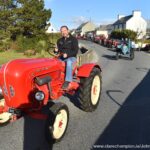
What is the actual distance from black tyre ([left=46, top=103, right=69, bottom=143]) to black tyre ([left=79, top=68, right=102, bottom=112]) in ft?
4.53

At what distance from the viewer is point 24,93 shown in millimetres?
5988

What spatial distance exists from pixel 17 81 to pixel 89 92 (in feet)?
7.54

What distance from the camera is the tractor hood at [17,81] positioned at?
5855mm

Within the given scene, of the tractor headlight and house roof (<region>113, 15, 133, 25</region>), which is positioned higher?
the tractor headlight

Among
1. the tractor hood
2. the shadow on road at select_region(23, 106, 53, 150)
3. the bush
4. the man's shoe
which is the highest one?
the tractor hood

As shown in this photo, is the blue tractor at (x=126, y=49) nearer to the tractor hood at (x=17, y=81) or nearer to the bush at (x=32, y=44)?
the bush at (x=32, y=44)

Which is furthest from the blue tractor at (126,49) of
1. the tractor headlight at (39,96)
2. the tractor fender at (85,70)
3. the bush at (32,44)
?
the tractor headlight at (39,96)

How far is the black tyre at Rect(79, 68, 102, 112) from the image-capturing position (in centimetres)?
759

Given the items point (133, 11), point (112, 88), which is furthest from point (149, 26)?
point (112, 88)

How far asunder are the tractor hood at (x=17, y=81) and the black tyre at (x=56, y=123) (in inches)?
22.2

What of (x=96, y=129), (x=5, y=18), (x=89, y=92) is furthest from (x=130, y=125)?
(x=5, y=18)

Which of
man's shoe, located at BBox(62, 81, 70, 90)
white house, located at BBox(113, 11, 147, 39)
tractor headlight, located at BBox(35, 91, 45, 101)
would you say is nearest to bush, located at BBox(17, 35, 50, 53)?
man's shoe, located at BBox(62, 81, 70, 90)

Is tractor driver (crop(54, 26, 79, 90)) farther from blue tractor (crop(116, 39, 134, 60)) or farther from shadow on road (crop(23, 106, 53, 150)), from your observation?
blue tractor (crop(116, 39, 134, 60))

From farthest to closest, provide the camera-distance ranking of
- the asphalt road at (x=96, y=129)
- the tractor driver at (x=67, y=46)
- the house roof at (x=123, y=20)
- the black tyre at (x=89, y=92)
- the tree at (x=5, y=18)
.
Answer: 1. the house roof at (x=123, y=20)
2. the tree at (x=5, y=18)
3. the tractor driver at (x=67, y=46)
4. the black tyre at (x=89, y=92)
5. the asphalt road at (x=96, y=129)
